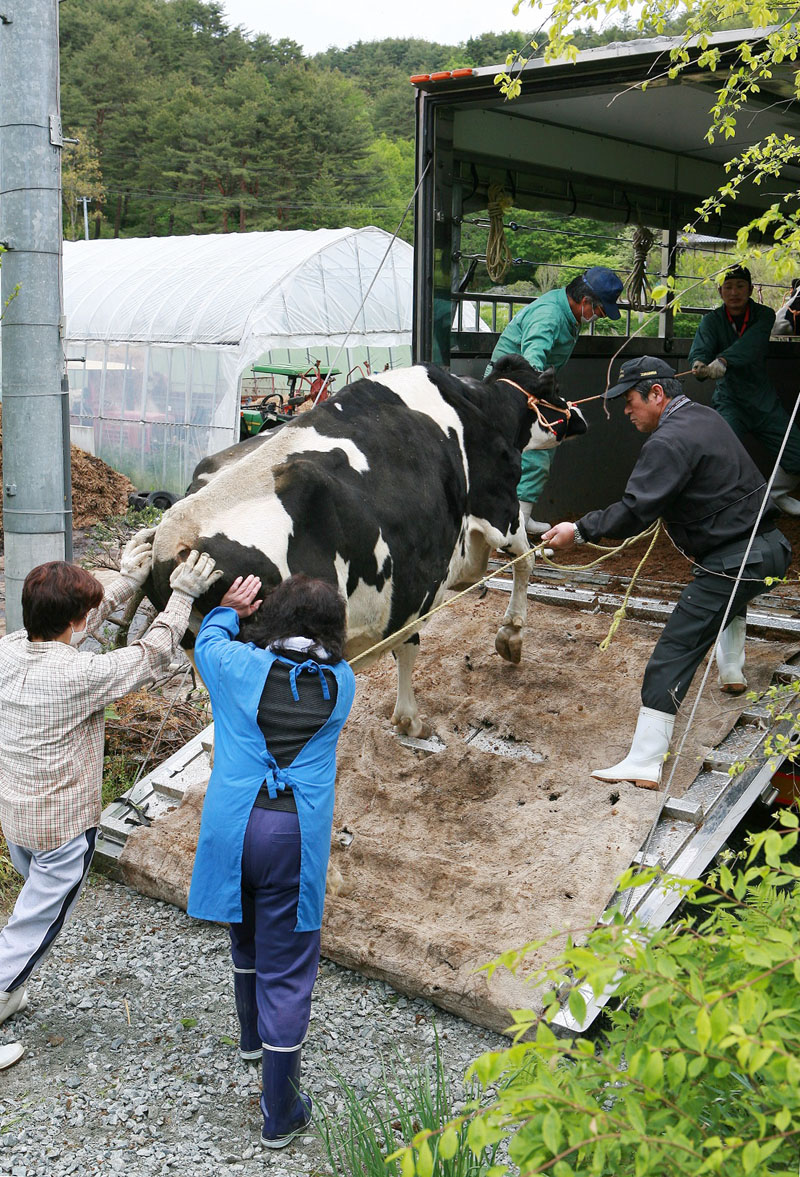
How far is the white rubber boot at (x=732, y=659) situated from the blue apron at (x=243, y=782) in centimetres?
294

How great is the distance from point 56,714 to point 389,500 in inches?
62.5

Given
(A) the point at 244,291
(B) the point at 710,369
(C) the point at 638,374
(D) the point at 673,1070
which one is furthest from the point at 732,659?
(A) the point at 244,291

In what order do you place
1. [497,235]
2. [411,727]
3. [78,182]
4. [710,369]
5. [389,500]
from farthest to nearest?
1. [78,182]
2. [497,235]
3. [710,369]
4. [411,727]
5. [389,500]

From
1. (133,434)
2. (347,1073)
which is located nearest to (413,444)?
(347,1073)

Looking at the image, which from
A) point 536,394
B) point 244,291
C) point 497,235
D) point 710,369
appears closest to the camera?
point 536,394

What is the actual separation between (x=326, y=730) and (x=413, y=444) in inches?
74.7

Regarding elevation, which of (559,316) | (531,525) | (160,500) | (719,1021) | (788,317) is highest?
(788,317)

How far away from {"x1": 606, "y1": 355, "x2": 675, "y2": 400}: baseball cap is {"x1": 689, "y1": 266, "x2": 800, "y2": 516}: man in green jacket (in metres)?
2.34

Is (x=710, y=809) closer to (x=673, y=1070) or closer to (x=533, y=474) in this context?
(x=673, y=1070)

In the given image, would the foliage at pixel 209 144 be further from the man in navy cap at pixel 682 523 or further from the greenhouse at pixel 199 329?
the man in navy cap at pixel 682 523

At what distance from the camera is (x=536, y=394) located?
19.4 feet

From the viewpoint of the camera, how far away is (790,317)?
1062 cm

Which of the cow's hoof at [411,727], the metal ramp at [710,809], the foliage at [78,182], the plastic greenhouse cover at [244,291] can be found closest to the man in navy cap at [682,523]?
the metal ramp at [710,809]

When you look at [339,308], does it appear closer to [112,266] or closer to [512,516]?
[112,266]
